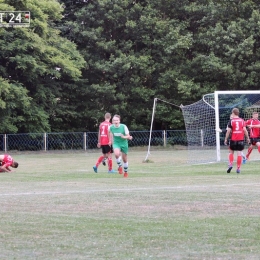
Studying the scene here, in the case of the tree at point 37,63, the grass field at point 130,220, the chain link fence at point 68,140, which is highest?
the tree at point 37,63

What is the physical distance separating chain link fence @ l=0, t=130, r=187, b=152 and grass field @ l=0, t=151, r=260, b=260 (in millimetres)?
28191

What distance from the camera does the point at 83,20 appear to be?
5272 centimetres

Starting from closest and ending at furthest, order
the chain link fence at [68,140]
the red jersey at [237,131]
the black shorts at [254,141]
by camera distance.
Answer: the red jersey at [237,131], the black shorts at [254,141], the chain link fence at [68,140]

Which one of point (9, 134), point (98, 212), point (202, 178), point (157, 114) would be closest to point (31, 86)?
point (9, 134)

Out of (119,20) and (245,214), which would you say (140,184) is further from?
(119,20)

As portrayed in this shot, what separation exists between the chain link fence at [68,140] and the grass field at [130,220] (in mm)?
28191

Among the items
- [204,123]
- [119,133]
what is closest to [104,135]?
[119,133]

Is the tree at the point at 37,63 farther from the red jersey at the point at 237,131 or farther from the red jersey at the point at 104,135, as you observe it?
the red jersey at the point at 237,131

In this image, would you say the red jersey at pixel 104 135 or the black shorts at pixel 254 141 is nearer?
the red jersey at pixel 104 135

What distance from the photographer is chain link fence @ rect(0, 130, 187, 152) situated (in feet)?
151

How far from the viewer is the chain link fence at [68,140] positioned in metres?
46.0

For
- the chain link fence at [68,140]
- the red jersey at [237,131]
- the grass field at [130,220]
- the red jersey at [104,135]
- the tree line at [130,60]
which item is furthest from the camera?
the tree line at [130,60]

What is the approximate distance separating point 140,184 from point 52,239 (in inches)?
341

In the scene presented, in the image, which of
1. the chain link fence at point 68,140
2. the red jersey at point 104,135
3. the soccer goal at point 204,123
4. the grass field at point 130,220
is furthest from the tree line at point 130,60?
the grass field at point 130,220
